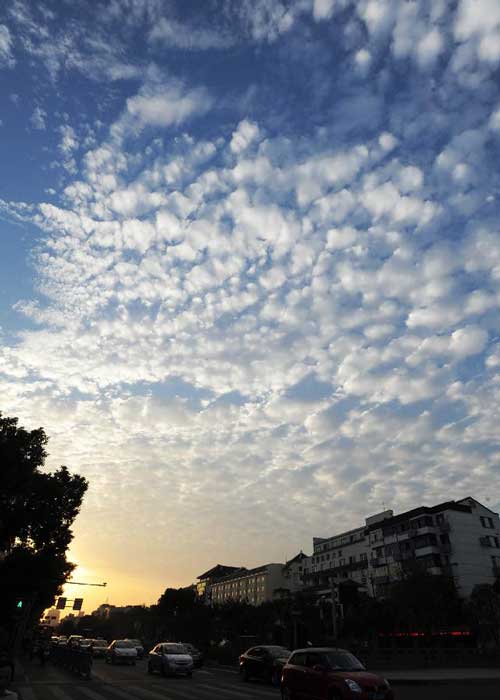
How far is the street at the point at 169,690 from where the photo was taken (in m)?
16.8

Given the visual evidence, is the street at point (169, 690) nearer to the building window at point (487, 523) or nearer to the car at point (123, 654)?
the car at point (123, 654)

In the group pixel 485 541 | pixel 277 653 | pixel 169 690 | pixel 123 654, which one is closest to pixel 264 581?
pixel 485 541

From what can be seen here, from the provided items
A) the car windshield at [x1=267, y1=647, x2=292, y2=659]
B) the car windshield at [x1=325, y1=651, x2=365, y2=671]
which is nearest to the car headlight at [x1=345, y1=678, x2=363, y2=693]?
the car windshield at [x1=325, y1=651, x2=365, y2=671]

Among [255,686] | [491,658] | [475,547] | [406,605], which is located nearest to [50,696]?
[255,686]

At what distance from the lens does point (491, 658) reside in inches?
1328

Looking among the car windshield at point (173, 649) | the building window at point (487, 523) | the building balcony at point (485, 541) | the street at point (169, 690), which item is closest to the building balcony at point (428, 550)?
the building balcony at point (485, 541)

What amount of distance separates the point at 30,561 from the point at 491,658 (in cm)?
2957

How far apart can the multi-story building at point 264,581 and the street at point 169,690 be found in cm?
10572

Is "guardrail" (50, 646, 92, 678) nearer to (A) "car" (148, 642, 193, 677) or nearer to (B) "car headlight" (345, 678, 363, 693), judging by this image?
(A) "car" (148, 642, 193, 677)

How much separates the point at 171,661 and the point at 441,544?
56.3m

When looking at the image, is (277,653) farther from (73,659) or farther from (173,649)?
(73,659)

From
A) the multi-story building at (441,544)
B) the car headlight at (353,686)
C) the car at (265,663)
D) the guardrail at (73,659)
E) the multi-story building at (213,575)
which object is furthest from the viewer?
the multi-story building at (213,575)

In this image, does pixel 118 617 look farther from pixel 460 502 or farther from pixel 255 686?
pixel 255 686

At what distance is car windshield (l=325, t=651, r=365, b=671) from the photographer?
1328 centimetres
